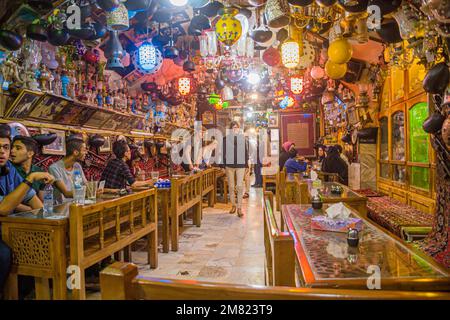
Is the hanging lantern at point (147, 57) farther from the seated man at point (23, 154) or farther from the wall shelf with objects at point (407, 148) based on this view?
the wall shelf with objects at point (407, 148)

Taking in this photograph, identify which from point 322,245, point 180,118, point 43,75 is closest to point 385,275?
point 322,245

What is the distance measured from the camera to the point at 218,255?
4398mm

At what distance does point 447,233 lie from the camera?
236 centimetres

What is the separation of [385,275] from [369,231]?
33.7 inches

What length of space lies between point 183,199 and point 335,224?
3238 millimetres

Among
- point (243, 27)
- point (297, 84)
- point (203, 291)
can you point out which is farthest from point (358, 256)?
point (297, 84)

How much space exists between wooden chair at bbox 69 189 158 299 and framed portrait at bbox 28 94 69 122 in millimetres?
1780

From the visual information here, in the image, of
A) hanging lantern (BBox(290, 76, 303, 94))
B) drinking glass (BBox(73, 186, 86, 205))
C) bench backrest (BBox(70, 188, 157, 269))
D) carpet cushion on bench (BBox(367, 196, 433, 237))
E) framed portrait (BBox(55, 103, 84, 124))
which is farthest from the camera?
hanging lantern (BBox(290, 76, 303, 94))

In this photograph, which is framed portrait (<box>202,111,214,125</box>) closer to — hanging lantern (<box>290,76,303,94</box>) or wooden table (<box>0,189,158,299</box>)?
hanging lantern (<box>290,76,303,94</box>)

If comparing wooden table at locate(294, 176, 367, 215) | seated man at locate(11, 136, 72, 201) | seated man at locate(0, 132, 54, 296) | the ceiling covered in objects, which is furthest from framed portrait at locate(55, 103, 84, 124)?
wooden table at locate(294, 176, 367, 215)

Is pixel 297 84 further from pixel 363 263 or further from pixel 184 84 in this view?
pixel 363 263

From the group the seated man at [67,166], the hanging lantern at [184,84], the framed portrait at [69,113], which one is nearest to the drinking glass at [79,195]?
the seated man at [67,166]

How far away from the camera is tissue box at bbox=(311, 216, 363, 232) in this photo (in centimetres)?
236
